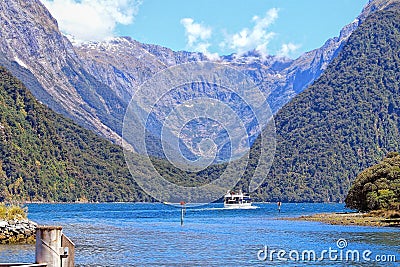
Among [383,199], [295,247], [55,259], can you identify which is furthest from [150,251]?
[383,199]

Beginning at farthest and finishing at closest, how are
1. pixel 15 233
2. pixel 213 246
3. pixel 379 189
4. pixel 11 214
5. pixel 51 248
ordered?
pixel 379 189, pixel 11 214, pixel 213 246, pixel 15 233, pixel 51 248

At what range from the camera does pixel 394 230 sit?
276 ft

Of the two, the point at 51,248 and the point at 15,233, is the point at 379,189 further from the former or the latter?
the point at 51,248

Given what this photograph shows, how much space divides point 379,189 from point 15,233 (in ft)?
226

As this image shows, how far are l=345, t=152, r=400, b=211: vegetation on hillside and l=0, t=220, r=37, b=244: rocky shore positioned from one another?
2264 inches

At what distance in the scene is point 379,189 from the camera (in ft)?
396

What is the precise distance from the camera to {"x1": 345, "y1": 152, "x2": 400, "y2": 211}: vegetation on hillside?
380ft

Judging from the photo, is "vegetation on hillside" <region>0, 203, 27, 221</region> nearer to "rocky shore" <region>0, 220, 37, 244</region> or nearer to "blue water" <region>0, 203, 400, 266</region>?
"rocky shore" <region>0, 220, 37, 244</region>

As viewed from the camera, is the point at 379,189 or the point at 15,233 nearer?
A: the point at 15,233

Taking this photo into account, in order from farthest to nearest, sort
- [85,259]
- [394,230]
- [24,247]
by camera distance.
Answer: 1. [394,230]
2. [24,247]
3. [85,259]

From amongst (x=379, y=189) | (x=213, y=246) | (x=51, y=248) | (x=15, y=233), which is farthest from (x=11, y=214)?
(x=379, y=189)

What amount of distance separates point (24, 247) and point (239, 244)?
20.5 m

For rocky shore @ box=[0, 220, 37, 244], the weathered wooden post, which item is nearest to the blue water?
rocky shore @ box=[0, 220, 37, 244]

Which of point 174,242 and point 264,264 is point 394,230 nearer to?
point 174,242
